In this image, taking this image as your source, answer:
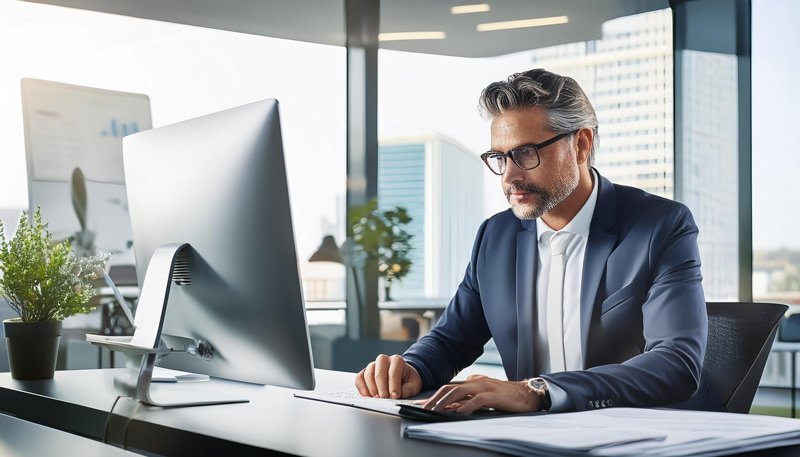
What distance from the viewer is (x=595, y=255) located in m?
2.05

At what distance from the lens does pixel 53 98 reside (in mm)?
5758

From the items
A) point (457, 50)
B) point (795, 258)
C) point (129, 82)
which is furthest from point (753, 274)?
point (129, 82)

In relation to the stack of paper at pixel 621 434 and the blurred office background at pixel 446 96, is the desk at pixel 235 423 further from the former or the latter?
the blurred office background at pixel 446 96

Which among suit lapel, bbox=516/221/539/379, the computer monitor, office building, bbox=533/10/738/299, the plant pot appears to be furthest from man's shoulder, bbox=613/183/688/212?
the computer monitor

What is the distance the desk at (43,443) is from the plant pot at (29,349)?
0.43m

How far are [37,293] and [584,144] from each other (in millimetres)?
1397

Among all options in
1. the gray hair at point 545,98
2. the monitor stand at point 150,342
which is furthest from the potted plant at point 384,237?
the monitor stand at point 150,342

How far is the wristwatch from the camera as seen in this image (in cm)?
147

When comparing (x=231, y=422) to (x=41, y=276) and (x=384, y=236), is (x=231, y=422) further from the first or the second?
(x=384, y=236)

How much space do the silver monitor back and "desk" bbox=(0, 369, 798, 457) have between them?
0.09 m

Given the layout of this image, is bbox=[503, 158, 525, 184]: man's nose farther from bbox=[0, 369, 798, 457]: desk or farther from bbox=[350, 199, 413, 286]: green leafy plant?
bbox=[350, 199, 413, 286]: green leafy plant

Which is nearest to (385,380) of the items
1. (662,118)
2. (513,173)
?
(513,173)

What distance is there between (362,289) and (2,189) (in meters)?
2.46

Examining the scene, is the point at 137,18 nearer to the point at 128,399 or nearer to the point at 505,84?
the point at 505,84
